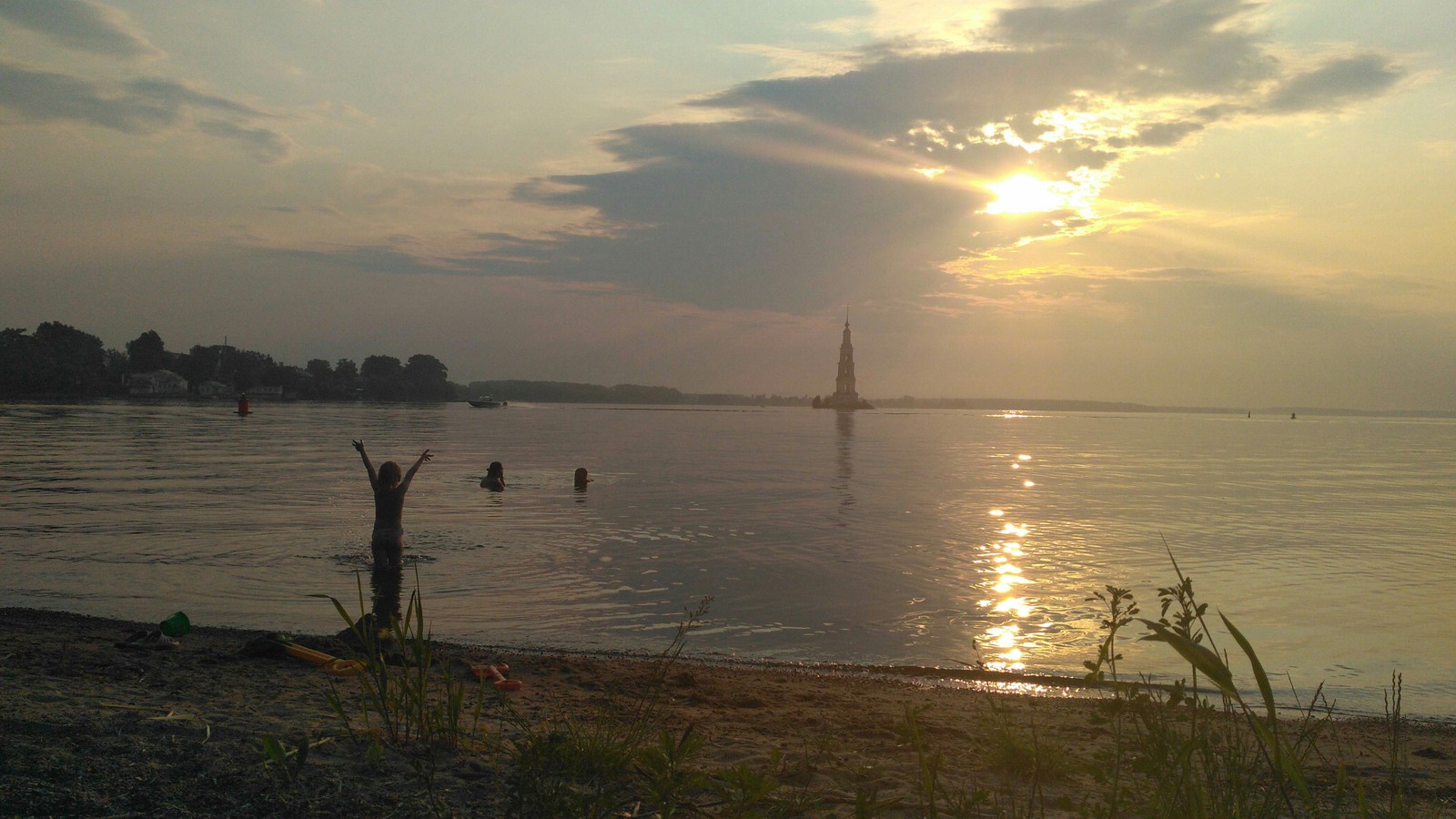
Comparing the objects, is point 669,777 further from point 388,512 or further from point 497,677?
point 388,512

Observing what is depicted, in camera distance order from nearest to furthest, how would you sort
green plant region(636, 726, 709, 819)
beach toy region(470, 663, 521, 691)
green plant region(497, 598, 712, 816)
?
green plant region(636, 726, 709, 819) → green plant region(497, 598, 712, 816) → beach toy region(470, 663, 521, 691)

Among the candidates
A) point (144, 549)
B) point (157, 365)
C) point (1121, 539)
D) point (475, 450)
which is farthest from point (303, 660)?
point (157, 365)

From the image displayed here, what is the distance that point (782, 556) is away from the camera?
52.7 ft

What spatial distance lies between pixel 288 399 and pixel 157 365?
28.9 metres

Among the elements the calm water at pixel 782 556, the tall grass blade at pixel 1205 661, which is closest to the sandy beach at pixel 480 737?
the calm water at pixel 782 556

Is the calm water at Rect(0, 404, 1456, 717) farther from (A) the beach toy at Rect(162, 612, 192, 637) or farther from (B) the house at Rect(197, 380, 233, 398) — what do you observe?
(B) the house at Rect(197, 380, 233, 398)

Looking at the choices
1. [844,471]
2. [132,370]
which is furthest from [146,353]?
[844,471]

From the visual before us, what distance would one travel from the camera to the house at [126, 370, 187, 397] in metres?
149

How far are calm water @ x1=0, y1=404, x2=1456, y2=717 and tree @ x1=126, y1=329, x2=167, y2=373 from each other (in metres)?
158

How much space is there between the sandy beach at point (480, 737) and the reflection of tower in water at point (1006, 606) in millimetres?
1471

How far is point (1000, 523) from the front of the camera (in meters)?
21.3

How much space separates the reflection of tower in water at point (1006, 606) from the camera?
9945 millimetres

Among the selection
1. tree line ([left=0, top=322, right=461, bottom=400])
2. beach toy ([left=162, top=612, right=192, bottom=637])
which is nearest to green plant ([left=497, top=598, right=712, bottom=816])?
beach toy ([left=162, top=612, right=192, bottom=637])

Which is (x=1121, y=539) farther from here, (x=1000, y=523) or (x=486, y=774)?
(x=486, y=774)
